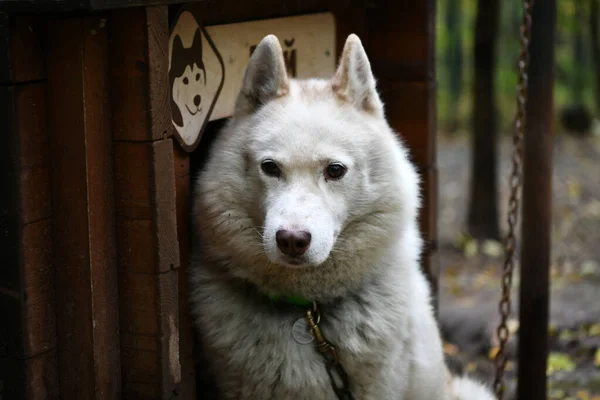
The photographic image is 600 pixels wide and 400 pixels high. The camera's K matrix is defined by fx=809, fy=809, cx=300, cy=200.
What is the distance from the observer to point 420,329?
388 cm

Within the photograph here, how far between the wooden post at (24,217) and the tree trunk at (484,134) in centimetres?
648

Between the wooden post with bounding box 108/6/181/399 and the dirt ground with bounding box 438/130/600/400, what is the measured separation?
2939 mm

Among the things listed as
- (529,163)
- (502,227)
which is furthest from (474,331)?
(502,227)

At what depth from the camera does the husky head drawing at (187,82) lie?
3.41 meters

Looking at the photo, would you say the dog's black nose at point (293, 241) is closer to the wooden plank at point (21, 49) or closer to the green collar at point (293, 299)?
the green collar at point (293, 299)

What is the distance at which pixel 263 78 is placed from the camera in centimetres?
349

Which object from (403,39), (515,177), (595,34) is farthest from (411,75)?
(595,34)

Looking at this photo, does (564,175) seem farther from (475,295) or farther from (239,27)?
(239,27)

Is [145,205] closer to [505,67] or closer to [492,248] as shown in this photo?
[492,248]

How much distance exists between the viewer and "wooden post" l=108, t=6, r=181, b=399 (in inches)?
119

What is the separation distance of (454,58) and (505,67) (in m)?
1.10

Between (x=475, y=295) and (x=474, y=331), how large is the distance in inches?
55.0

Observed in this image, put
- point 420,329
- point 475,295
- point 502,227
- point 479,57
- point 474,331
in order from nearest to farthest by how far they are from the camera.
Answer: point 420,329 < point 474,331 < point 475,295 < point 479,57 < point 502,227

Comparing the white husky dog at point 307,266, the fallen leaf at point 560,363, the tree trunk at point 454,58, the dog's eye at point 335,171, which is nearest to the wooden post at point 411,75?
the white husky dog at point 307,266
